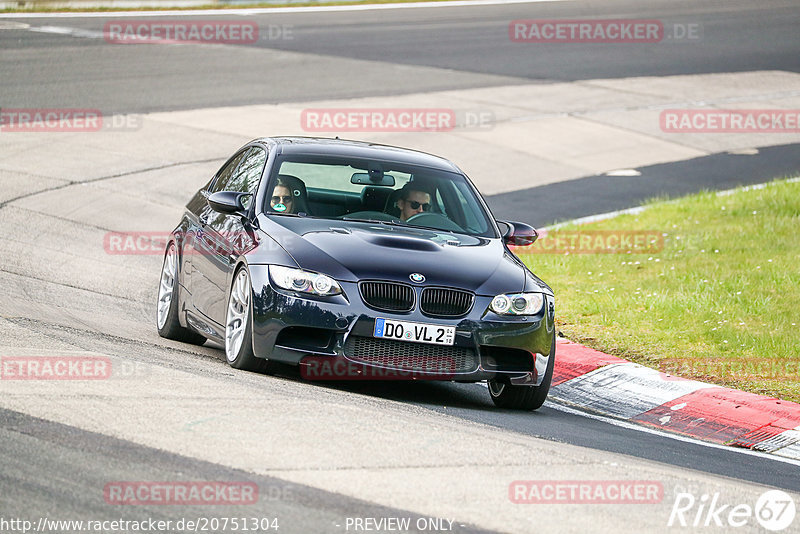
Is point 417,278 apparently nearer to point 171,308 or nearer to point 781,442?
point 781,442

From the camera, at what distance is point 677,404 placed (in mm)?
9000

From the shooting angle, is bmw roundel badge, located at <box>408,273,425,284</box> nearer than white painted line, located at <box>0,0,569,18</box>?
Yes

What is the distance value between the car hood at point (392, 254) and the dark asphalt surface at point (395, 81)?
0.84 metres

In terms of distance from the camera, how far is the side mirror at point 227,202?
29.0 feet

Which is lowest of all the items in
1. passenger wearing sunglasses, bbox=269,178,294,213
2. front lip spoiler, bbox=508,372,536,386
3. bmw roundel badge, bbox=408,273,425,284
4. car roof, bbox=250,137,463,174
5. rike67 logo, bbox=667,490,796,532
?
front lip spoiler, bbox=508,372,536,386

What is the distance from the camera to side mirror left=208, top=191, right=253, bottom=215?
348 inches

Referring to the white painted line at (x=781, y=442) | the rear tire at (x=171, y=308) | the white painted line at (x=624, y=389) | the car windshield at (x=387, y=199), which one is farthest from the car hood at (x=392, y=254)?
the white painted line at (x=781, y=442)

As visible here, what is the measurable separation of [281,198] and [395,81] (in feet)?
54.1

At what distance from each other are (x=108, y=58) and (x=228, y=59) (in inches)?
97.3

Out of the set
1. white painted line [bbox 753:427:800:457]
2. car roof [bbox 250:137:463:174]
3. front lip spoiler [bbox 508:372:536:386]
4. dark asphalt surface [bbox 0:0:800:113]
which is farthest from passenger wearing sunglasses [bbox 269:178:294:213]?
dark asphalt surface [bbox 0:0:800:113]

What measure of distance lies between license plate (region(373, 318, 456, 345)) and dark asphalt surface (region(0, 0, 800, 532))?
1.54ft

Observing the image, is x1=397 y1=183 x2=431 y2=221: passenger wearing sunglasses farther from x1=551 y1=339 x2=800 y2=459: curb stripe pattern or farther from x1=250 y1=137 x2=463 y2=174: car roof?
x1=551 y1=339 x2=800 y2=459: curb stripe pattern

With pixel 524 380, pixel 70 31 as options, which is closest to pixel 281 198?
pixel 524 380

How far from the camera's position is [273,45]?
94.7 feet
